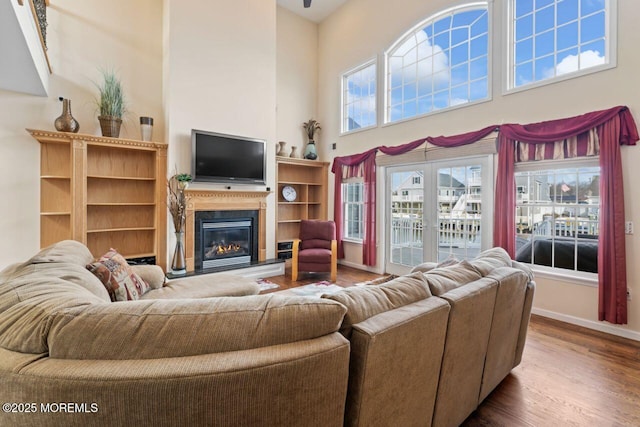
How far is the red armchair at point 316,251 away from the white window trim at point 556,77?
3364 mm

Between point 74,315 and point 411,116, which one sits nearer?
point 74,315

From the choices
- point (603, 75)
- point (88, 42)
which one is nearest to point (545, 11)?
point (603, 75)

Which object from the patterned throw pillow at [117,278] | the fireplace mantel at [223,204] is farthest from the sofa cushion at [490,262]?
the fireplace mantel at [223,204]

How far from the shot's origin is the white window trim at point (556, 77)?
9.96 ft

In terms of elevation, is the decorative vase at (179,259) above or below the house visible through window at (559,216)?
below

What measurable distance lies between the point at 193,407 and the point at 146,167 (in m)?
4.86

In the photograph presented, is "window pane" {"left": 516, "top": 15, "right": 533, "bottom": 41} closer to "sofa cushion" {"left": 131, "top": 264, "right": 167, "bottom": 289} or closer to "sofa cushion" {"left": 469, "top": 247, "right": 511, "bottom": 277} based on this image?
"sofa cushion" {"left": 469, "top": 247, "right": 511, "bottom": 277}

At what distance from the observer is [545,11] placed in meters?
3.62

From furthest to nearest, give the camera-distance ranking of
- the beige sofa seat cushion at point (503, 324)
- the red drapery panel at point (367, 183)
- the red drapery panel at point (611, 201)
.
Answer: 1. the red drapery panel at point (367, 183)
2. the red drapery panel at point (611, 201)
3. the beige sofa seat cushion at point (503, 324)

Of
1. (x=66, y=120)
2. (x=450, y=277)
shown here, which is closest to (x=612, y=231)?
(x=450, y=277)

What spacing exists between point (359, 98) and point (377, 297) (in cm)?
548

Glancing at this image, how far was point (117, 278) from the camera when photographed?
212cm

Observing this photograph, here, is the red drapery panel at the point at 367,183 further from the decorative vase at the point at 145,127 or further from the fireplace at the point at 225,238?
the decorative vase at the point at 145,127

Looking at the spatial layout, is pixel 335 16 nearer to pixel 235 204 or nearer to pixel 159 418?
pixel 235 204
